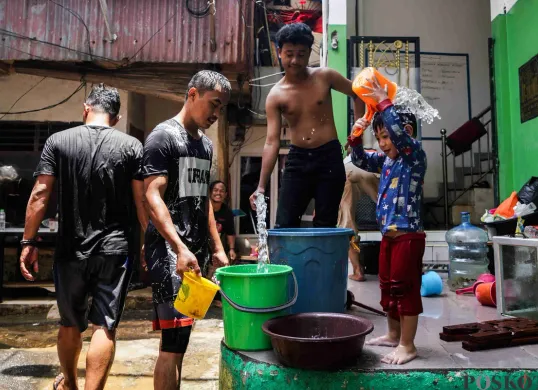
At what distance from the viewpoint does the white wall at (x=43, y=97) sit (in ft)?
26.6

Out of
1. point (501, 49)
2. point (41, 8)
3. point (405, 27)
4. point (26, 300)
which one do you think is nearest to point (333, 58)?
point (501, 49)

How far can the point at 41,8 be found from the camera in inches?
298

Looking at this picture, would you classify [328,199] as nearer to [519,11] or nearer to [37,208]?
[37,208]

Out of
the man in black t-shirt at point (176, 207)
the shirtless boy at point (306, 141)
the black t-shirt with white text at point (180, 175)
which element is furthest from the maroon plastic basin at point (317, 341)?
the shirtless boy at point (306, 141)

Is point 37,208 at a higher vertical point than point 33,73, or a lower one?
lower

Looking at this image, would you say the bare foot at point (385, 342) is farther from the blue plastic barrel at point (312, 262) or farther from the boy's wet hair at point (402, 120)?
the boy's wet hair at point (402, 120)

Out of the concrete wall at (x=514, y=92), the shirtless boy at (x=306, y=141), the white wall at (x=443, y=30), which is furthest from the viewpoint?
the white wall at (x=443, y=30)

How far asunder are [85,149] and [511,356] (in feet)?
9.21

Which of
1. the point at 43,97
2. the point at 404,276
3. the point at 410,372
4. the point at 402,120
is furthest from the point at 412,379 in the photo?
the point at 43,97

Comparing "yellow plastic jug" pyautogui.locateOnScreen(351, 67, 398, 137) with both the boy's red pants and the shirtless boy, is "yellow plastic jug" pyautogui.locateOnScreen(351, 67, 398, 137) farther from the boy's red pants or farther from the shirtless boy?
the shirtless boy

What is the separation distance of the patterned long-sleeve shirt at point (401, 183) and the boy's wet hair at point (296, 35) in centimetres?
123

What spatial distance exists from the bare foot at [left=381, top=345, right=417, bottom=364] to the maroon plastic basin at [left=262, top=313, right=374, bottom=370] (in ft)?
0.53

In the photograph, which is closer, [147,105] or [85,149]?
[85,149]

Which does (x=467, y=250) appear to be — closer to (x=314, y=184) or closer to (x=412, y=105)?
(x=314, y=184)
